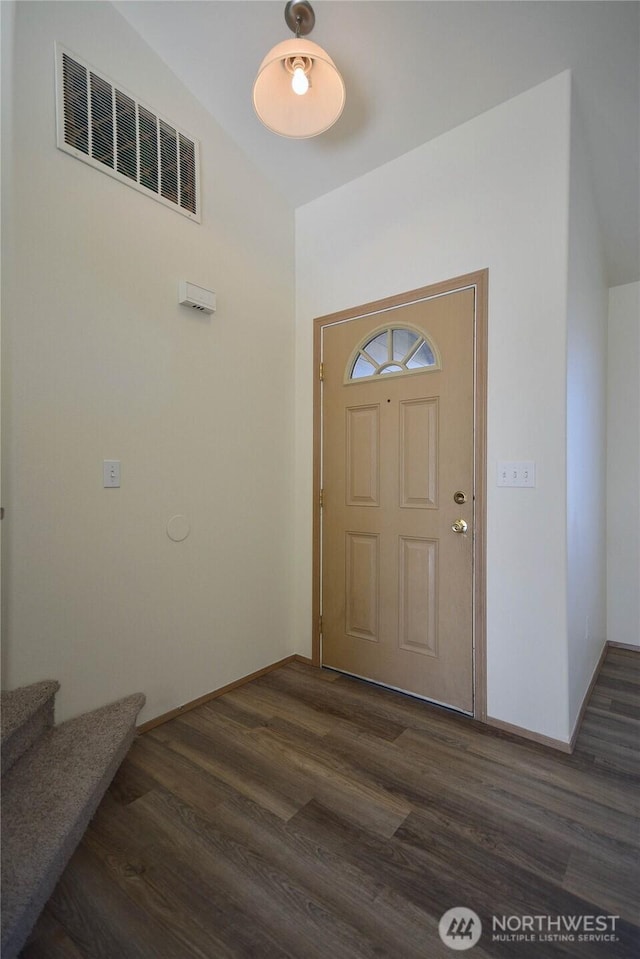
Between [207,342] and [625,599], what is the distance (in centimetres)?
347

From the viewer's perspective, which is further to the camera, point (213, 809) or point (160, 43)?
Result: point (160, 43)

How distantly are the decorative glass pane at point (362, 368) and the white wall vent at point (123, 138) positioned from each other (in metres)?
1.16

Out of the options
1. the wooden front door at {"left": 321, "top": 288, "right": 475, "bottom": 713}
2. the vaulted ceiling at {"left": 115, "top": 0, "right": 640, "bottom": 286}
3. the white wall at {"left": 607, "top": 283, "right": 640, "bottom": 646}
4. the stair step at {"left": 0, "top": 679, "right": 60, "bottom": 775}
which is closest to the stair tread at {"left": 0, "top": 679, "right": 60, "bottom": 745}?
the stair step at {"left": 0, "top": 679, "right": 60, "bottom": 775}

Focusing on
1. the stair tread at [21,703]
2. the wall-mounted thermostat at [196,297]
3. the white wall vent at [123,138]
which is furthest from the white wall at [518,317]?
the stair tread at [21,703]

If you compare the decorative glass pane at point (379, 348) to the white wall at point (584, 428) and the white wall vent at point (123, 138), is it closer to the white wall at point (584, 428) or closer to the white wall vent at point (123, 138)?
the white wall at point (584, 428)

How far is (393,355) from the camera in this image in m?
2.47

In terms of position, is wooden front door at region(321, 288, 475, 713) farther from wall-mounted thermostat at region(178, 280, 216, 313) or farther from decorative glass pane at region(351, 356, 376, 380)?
wall-mounted thermostat at region(178, 280, 216, 313)

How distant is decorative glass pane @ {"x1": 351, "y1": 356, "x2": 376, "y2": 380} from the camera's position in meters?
2.57

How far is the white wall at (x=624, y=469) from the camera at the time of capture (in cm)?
323

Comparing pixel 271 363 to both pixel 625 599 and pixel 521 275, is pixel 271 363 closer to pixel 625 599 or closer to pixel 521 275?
pixel 521 275

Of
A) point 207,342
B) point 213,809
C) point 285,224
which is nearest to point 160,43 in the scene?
point 285,224

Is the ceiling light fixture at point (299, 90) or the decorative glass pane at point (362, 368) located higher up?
the ceiling light fixture at point (299, 90)

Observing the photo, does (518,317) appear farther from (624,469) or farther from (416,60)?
(624,469)

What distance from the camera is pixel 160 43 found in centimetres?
204
